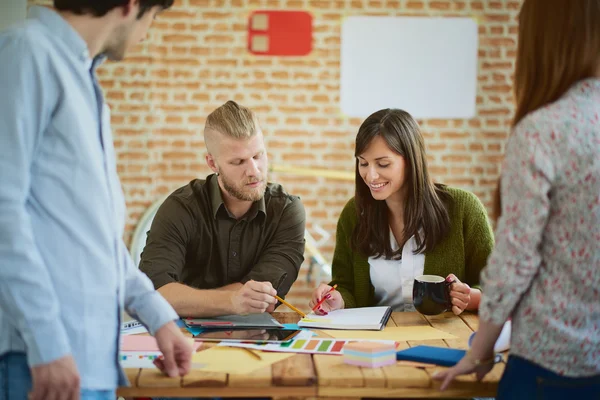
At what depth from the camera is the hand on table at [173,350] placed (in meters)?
1.28

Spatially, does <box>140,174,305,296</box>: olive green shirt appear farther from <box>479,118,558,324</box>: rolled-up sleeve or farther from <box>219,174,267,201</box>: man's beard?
<box>479,118,558,324</box>: rolled-up sleeve

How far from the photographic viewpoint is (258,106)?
4.36m

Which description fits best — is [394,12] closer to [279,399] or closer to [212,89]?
[212,89]

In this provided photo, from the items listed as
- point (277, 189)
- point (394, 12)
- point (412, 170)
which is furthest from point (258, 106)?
point (412, 170)

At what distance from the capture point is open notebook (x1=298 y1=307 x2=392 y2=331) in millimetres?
1742

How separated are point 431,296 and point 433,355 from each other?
37cm

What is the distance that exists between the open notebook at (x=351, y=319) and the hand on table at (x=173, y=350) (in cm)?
50

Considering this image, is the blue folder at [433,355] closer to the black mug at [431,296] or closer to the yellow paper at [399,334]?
the yellow paper at [399,334]

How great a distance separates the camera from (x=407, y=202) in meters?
2.19

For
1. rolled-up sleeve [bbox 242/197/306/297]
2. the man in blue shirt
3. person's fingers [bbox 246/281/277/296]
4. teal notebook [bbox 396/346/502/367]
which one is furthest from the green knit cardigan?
the man in blue shirt

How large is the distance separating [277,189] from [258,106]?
206 centimetres

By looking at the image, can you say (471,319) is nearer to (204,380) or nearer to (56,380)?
(204,380)

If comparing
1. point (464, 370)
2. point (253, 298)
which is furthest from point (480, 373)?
point (253, 298)

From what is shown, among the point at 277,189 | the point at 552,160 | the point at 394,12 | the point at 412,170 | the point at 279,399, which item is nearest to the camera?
the point at 552,160
